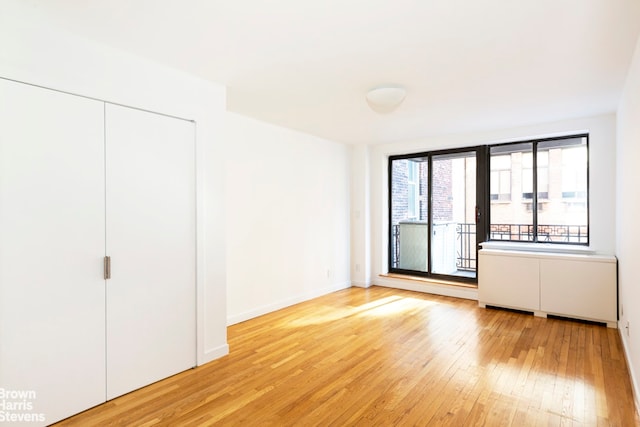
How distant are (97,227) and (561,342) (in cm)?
418

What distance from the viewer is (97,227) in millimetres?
2289

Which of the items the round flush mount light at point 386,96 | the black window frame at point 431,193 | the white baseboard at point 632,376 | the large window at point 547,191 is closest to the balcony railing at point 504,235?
the large window at point 547,191

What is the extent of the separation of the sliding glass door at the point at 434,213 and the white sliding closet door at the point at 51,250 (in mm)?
4621

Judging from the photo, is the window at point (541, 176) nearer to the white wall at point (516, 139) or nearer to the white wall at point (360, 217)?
the white wall at point (516, 139)

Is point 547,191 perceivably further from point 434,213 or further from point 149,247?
point 149,247

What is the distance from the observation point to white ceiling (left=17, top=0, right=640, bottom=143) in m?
1.90

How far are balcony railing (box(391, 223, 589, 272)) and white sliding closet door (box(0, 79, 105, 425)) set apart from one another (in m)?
4.72

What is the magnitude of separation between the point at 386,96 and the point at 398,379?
7.73 feet

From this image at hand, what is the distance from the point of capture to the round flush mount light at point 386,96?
9.73ft

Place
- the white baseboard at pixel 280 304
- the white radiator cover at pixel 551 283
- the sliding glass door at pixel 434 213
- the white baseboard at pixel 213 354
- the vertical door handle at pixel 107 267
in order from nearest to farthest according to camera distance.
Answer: the vertical door handle at pixel 107 267, the white baseboard at pixel 213 354, the white radiator cover at pixel 551 283, the white baseboard at pixel 280 304, the sliding glass door at pixel 434 213

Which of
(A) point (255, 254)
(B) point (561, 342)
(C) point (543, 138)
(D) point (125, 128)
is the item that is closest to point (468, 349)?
(B) point (561, 342)

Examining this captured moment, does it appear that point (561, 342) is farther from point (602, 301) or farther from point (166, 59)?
point (166, 59)

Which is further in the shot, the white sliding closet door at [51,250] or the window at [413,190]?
the window at [413,190]

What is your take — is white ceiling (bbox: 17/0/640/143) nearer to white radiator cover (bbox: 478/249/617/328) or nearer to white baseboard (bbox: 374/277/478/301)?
white radiator cover (bbox: 478/249/617/328)
